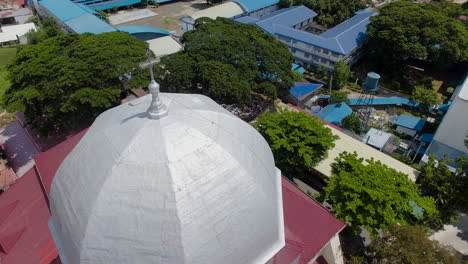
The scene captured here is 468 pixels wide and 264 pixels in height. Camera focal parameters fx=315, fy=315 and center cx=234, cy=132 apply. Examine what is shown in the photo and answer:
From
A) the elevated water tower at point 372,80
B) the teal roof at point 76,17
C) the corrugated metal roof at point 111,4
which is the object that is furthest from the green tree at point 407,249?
the corrugated metal roof at point 111,4

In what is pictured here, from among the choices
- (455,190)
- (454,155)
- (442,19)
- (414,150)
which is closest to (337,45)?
(442,19)

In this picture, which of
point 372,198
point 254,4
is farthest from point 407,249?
point 254,4

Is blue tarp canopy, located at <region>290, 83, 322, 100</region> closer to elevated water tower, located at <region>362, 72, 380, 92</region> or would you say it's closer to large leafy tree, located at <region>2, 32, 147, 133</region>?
elevated water tower, located at <region>362, 72, 380, 92</region>

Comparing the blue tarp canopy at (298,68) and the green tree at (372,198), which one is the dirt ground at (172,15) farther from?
the green tree at (372,198)

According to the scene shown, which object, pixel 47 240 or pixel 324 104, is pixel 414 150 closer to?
pixel 324 104

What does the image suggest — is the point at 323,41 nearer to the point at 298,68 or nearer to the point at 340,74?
the point at 298,68

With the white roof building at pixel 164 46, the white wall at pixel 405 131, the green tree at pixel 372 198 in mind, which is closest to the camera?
the green tree at pixel 372 198
